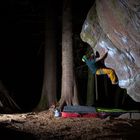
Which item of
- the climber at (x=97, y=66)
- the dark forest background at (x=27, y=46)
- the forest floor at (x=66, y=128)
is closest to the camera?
the forest floor at (x=66, y=128)

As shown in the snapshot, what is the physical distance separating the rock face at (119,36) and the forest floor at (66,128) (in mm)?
1128

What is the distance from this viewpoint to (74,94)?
12.7m

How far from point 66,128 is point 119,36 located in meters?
2.91

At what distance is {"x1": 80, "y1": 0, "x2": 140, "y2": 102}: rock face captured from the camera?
324 inches

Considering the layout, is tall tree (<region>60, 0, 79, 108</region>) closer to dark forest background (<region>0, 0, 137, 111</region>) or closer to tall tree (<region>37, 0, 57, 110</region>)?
tall tree (<region>37, 0, 57, 110</region>)

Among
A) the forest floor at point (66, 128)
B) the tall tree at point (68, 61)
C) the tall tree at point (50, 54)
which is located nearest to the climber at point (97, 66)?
the forest floor at point (66, 128)

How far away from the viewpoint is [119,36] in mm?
8930

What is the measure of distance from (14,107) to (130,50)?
6075mm

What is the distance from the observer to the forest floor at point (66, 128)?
7688 millimetres

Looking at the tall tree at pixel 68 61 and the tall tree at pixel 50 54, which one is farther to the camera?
the tall tree at pixel 50 54

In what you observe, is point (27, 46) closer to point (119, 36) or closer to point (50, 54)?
point (50, 54)

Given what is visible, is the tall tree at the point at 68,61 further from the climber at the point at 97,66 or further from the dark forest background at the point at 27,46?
the climber at the point at 97,66

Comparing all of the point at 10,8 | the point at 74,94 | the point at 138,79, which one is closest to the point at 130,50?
the point at 138,79

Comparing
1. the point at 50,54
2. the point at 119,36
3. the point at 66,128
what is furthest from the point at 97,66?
the point at 50,54
